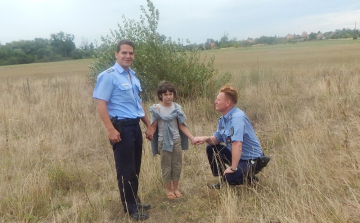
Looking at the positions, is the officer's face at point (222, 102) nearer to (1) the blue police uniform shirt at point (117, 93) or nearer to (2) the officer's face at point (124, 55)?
(1) the blue police uniform shirt at point (117, 93)

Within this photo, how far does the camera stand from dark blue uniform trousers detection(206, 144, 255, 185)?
3.93 m

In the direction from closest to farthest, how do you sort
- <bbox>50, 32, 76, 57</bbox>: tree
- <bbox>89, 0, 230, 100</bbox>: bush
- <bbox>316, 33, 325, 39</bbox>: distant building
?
<bbox>89, 0, 230, 100</bbox>: bush < <bbox>50, 32, 76, 57</bbox>: tree < <bbox>316, 33, 325, 39</bbox>: distant building

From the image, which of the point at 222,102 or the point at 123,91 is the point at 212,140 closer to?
the point at 222,102

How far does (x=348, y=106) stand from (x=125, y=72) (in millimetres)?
5185

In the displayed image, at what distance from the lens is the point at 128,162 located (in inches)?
149

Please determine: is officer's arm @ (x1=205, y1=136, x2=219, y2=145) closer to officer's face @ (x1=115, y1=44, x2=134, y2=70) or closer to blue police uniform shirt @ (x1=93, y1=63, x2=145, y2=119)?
blue police uniform shirt @ (x1=93, y1=63, x2=145, y2=119)

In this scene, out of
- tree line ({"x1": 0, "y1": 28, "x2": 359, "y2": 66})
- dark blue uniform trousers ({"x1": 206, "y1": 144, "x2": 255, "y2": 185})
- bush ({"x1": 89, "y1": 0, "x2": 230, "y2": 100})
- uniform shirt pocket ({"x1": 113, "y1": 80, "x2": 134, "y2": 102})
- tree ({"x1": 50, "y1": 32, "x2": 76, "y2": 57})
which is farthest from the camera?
tree ({"x1": 50, "y1": 32, "x2": 76, "y2": 57})

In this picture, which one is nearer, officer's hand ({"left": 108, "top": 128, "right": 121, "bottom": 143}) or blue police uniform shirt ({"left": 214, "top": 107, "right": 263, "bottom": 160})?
officer's hand ({"left": 108, "top": 128, "right": 121, "bottom": 143})

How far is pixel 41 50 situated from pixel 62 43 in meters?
5.19

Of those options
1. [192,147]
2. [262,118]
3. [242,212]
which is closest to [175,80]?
[262,118]

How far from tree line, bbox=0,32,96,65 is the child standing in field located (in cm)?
6672

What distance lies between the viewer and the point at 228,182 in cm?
398

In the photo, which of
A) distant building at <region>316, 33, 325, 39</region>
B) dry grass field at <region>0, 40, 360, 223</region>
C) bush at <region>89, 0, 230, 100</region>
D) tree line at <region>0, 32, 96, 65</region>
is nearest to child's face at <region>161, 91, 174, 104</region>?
dry grass field at <region>0, 40, 360, 223</region>

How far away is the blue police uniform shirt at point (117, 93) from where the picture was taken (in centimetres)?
360
